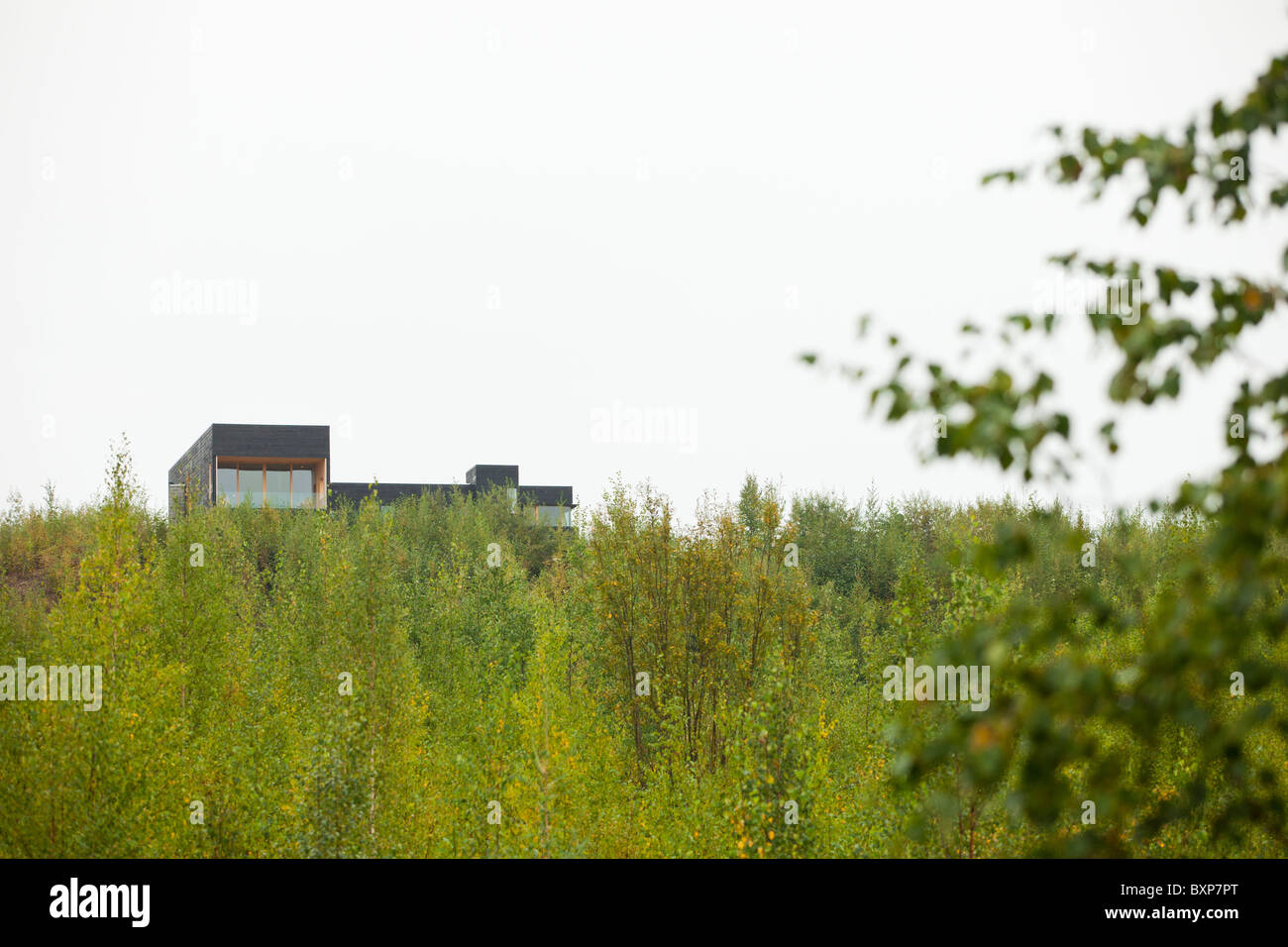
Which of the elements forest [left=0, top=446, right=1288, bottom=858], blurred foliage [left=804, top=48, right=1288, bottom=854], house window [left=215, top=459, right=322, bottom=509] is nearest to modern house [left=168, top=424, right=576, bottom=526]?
house window [left=215, top=459, right=322, bottom=509]

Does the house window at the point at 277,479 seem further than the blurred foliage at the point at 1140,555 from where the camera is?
Yes

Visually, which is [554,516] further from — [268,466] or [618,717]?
[618,717]

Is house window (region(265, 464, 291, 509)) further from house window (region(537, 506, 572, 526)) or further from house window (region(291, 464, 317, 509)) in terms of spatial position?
house window (region(537, 506, 572, 526))

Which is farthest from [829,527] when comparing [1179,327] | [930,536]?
[1179,327]

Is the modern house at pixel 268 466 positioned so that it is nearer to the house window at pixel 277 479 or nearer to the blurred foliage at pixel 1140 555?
the house window at pixel 277 479

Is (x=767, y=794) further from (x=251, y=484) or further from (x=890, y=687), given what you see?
(x=251, y=484)

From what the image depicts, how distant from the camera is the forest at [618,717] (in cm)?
360

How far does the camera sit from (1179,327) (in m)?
3.64

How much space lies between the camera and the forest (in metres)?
3.60

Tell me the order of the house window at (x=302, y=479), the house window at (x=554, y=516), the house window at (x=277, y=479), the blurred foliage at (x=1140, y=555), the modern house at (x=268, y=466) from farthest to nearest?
the house window at (x=554, y=516) → the house window at (x=302, y=479) → the house window at (x=277, y=479) → the modern house at (x=268, y=466) → the blurred foliage at (x=1140, y=555)

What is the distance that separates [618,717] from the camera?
103 ft

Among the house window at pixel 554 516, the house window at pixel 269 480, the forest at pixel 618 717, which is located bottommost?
the forest at pixel 618 717

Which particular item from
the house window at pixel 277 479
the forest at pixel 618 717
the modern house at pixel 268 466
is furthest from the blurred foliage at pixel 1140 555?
the house window at pixel 277 479

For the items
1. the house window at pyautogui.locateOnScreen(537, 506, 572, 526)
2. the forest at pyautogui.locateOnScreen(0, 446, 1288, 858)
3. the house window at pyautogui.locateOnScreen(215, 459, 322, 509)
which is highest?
the house window at pyautogui.locateOnScreen(215, 459, 322, 509)
